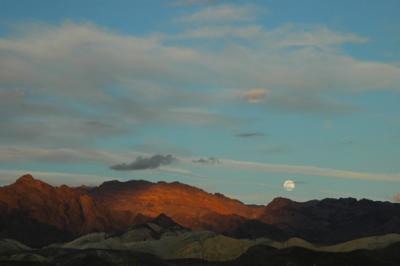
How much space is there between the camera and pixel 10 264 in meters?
199

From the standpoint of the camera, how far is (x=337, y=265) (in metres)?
197

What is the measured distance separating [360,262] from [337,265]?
7856mm

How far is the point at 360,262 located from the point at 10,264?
338 ft

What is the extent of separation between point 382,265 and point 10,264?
359 feet

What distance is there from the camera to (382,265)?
199 m

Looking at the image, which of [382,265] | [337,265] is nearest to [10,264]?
[337,265]

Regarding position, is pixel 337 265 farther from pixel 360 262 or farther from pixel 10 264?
pixel 10 264

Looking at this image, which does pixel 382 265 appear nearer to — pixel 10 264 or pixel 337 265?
pixel 337 265

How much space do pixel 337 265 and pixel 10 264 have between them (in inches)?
3769

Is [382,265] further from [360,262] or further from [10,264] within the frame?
[10,264]

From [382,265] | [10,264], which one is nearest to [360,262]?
[382,265]
